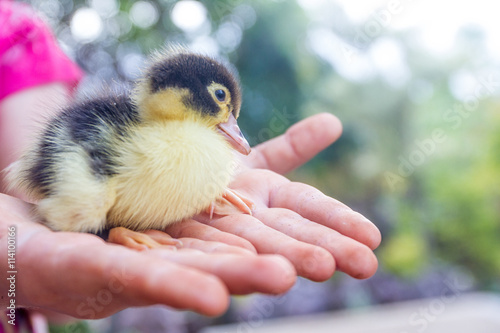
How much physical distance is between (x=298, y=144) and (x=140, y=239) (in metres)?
0.65

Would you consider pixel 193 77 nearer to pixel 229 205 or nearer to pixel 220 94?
pixel 220 94

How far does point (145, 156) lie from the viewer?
2.92ft

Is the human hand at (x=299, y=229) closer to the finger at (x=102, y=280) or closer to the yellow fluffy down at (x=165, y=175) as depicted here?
the yellow fluffy down at (x=165, y=175)

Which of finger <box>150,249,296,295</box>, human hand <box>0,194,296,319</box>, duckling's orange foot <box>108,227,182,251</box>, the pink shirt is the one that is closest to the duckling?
duckling's orange foot <box>108,227,182,251</box>

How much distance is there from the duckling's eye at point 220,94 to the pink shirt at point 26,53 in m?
0.83

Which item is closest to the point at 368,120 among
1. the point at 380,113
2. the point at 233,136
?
the point at 380,113

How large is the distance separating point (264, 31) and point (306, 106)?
0.36 metres

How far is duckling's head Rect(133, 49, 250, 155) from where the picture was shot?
0.93m

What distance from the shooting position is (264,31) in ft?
6.15

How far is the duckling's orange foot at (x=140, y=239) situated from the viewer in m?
0.79

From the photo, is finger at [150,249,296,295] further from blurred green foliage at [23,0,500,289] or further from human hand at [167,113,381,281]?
blurred green foliage at [23,0,500,289]

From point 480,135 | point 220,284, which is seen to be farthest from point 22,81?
point 480,135

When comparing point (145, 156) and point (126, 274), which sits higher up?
point (145, 156)

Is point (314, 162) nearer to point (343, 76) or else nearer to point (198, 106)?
point (343, 76)
